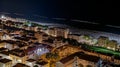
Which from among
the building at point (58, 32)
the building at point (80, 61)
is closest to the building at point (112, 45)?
the building at point (58, 32)

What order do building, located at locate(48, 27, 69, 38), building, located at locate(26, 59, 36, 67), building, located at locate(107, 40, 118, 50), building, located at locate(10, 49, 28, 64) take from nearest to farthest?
building, located at locate(26, 59, 36, 67)
building, located at locate(10, 49, 28, 64)
building, located at locate(107, 40, 118, 50)
building, located at locate(48, 27, 69, 38)

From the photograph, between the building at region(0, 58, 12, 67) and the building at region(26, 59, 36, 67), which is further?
the building at region(26, 59, 36, 67)

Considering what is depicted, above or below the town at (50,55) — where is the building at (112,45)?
below

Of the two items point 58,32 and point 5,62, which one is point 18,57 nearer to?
point 5,62

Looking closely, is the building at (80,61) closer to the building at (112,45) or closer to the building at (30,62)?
the building at (30,62)

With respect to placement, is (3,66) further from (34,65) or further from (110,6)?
(110,6)

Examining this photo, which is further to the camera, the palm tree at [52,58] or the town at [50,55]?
the palm tree at [52,58]

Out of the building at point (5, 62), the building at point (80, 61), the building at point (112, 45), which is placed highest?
the building at point (5, 62)

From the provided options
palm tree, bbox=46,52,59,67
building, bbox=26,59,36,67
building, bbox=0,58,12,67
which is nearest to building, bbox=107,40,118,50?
palm tree, bbox=46,52,59,67

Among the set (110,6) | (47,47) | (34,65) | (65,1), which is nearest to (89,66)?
(34,65)

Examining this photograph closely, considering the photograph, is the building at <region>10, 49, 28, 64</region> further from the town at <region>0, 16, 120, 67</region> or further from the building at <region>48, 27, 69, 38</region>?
the building at <region>48, 27, 69, 38</region>

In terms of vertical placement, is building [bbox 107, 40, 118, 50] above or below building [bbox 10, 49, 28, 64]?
below
